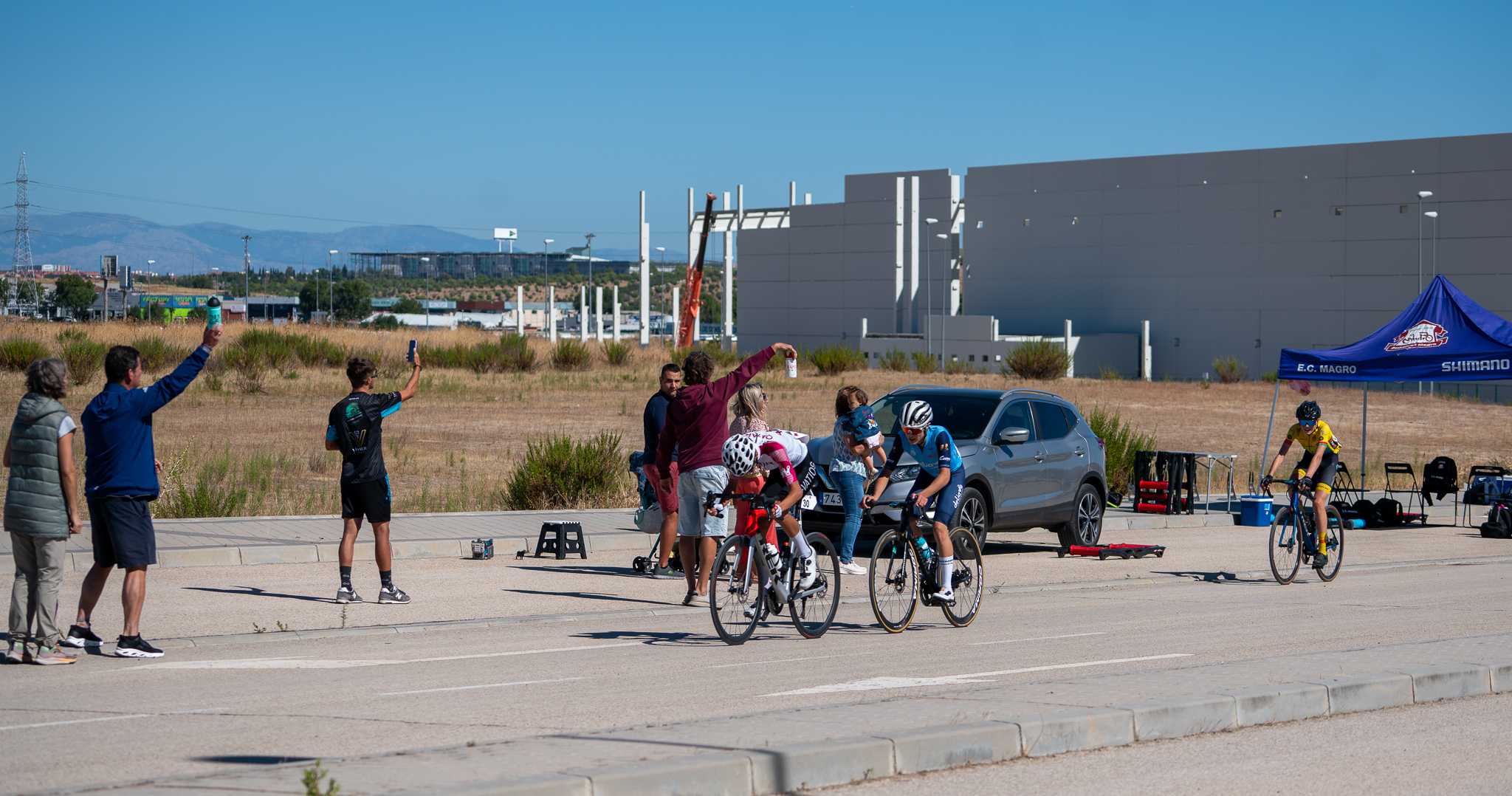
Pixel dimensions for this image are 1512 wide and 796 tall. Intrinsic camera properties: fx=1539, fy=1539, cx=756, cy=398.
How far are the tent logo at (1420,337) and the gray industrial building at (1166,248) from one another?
4265 cm

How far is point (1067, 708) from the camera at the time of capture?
7.80m

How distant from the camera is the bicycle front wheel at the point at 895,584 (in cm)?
1115

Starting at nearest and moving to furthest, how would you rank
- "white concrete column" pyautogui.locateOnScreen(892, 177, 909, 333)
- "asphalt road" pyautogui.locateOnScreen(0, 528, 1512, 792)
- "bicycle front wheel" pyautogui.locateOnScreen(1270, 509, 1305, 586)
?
"asphalt road" pyautogui.locateOnScreen(0, 528, 1512, 792), "bicycle front wheel" pyautogui.locateOnScreen(1270, 509, 1305, 586), "white concrete column" pyautogui.locateOnScreen(892, 177, 909, 333)

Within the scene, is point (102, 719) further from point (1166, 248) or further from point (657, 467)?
point (1166, 248)

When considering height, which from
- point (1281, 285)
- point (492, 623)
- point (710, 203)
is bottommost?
point (492, 623)

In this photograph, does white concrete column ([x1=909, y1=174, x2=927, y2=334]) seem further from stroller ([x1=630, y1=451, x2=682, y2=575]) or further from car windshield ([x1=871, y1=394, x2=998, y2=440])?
stroller ([x1=630, y1=451, x2=682, y2=575])

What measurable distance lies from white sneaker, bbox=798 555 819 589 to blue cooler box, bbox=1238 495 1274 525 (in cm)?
1087

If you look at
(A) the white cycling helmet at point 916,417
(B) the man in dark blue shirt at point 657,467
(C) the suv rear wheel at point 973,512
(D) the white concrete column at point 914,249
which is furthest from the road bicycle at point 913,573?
(D) the white concrete column at point 914,249

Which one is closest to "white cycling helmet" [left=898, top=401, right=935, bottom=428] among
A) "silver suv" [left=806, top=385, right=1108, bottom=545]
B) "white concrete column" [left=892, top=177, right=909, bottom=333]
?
"silver suv" [left=806, top=385, right=1108, bottom=545]

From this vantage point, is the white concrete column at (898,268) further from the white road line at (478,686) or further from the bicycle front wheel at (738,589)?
the white road line at (478,686)

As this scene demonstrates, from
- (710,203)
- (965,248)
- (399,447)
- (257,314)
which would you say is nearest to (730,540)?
(399,447)

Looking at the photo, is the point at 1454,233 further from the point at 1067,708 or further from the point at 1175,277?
the point at 1067,708

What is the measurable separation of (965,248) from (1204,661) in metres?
80.2

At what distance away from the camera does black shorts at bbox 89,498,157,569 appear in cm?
960
